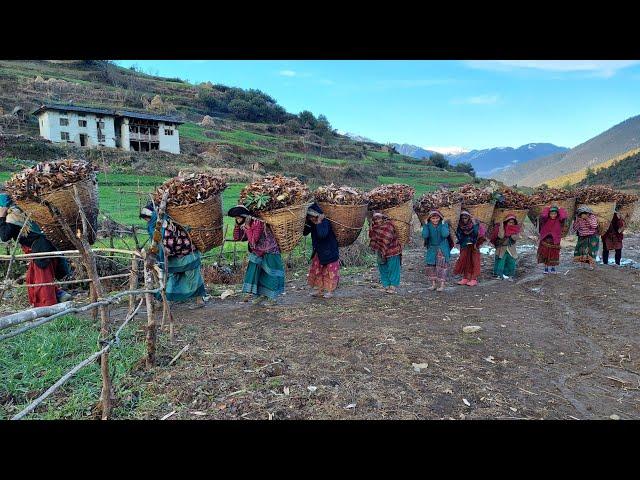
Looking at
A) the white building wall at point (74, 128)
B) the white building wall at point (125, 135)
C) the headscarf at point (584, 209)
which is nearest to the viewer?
the headscarf at point (584, 209)

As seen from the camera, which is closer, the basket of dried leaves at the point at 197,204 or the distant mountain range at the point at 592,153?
the basket of dried leaves at the point at 197,204

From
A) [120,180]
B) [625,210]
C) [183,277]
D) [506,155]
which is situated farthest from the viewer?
[506,155]

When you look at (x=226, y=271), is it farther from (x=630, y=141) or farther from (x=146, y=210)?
(x=630, y=141)

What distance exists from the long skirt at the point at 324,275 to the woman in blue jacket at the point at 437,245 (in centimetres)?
147

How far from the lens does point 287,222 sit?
4.98 metres

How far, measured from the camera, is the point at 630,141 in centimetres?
4753

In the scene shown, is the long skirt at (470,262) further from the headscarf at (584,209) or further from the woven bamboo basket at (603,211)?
the woven bamboo basket at (603,211)

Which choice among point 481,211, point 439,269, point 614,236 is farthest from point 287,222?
point 614,236

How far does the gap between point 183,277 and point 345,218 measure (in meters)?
2.17

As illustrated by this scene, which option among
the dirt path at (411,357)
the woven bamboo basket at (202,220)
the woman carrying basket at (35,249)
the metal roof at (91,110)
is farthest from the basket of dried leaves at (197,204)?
the metal roof at (91,110)

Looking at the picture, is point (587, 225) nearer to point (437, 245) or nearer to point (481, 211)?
point (481, 211)

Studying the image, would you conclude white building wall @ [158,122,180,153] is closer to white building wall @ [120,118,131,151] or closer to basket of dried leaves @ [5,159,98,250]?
white building wall @ [120,118,131,151]

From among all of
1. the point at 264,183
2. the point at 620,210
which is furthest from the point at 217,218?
the point at 620,210

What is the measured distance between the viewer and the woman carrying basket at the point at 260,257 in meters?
5.26
